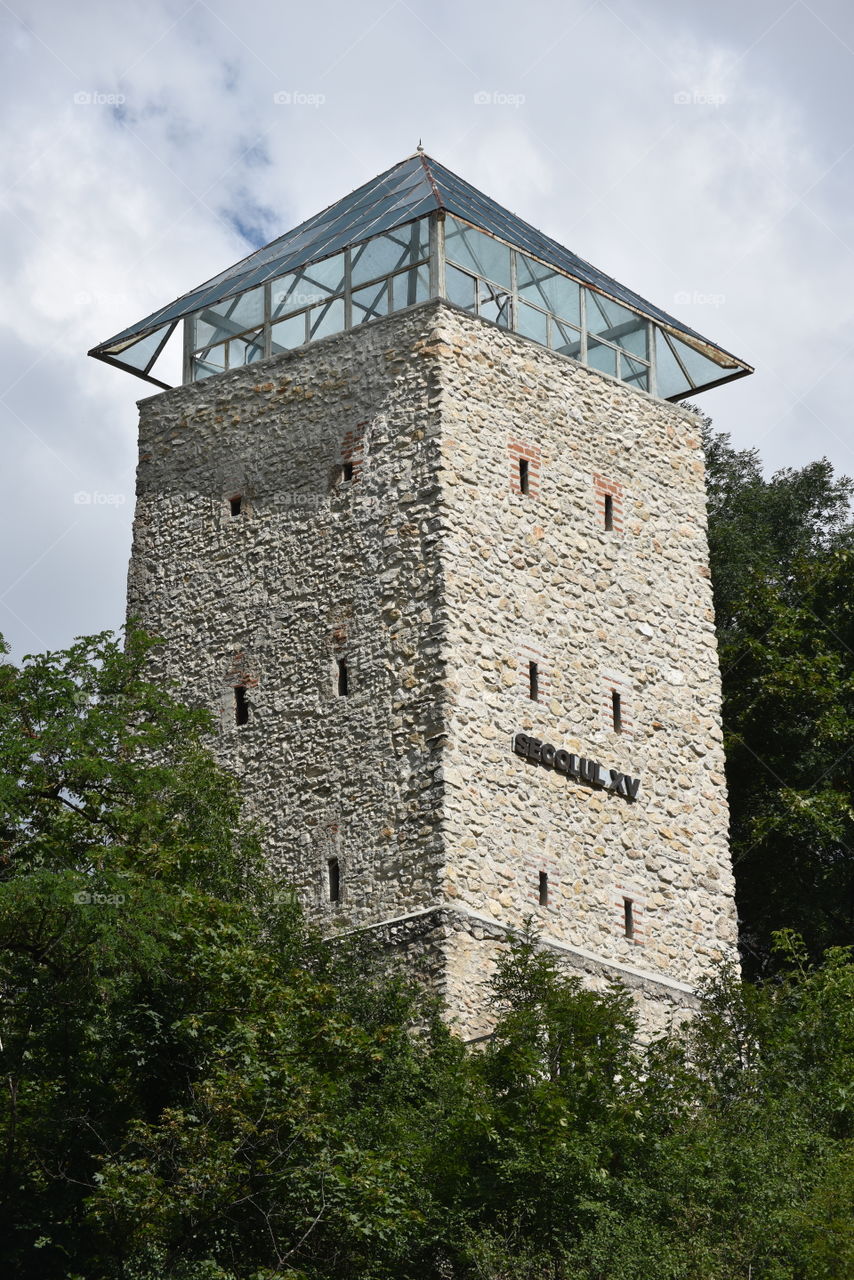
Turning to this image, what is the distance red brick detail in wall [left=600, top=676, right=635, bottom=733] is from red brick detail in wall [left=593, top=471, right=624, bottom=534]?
7.60ft

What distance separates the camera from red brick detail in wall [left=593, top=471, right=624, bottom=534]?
3130cm

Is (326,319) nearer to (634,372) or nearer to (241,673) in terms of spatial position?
(634,372)

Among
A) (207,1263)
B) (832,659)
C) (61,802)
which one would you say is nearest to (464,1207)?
(207,1263)

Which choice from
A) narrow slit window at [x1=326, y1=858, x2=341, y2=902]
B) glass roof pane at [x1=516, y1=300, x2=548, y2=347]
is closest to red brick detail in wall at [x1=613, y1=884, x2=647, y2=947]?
narrow slit window at [x1=326, y1=858, x2=341, y2=902]

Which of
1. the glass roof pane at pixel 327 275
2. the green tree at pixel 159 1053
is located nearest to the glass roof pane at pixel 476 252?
the glass roof pane at pixel 327 275

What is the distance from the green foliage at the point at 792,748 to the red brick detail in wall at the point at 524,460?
753cm

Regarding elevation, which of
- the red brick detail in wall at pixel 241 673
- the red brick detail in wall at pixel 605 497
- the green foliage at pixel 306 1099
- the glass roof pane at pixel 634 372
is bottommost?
the green foliage at pixel 306 1099

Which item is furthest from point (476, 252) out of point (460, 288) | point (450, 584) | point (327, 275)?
point (450, 584)

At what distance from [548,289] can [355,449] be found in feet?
13.2

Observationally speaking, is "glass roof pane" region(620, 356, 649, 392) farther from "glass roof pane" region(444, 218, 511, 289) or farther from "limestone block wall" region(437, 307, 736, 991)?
"glass roof pane" region(444, 218, 511, 289)

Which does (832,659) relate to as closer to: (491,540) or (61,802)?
(491,540)

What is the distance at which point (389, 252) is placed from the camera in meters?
31.2

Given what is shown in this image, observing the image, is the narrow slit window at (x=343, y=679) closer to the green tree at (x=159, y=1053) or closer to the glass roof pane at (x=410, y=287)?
the green tree at (x=159, y=1053)

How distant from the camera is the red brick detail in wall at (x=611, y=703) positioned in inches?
1186
